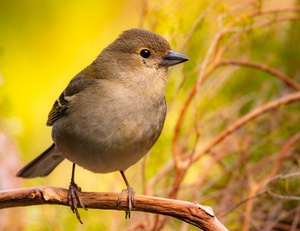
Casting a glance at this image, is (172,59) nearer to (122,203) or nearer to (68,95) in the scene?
(68,95)

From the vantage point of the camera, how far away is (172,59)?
2.80m

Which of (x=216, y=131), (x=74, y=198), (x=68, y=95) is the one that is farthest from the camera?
(x=216, y=131)

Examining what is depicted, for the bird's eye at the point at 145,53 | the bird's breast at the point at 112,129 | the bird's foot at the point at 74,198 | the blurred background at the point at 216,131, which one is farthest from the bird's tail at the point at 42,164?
the bird's eye at the point at 145,53

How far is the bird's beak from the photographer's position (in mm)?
2771

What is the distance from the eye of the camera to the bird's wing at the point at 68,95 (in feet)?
9.39

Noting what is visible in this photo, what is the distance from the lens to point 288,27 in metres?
3.68

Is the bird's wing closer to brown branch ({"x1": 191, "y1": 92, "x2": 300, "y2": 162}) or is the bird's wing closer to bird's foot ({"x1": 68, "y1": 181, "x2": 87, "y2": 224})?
bird's foot ({"x1": 68, "y1": 181, "x2": 87, "y2": 224})

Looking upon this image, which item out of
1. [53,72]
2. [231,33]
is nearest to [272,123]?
[231,33]

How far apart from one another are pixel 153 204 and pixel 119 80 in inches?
29.2

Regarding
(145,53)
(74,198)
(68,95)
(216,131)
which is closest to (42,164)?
(68,95)

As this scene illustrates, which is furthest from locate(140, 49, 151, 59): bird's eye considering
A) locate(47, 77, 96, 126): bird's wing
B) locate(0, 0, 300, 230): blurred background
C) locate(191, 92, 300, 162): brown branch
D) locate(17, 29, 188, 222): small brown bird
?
locate(191, 92, 300, 162): brown branch

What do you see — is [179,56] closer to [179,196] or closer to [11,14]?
[179,196]

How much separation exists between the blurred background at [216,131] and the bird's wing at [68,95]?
0.38 meters

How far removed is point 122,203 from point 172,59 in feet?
2.47
